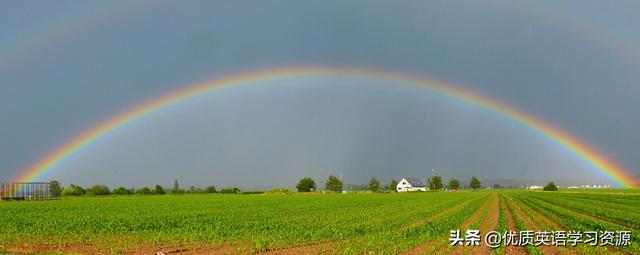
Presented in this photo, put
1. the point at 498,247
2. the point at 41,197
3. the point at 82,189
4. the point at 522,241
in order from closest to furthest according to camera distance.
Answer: the point at 498,247 → the point at 522,241 → the point at 41,197 → the point at 82,189

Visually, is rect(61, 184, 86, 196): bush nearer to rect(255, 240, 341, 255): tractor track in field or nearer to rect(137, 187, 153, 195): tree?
rect(137, 187, 153, 195): tree

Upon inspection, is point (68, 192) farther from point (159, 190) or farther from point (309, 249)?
point (309, 249)

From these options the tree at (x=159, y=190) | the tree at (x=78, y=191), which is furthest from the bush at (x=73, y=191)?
the tree at (x=159, y=190)

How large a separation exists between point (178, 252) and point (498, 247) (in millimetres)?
12000

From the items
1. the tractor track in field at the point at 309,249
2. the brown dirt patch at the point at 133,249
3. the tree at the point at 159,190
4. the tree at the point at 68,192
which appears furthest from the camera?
the tree at the point at 159,190

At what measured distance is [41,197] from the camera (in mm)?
121562

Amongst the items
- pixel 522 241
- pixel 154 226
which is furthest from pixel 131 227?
pixel 522 241

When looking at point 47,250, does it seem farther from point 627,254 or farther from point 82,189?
point 82,189

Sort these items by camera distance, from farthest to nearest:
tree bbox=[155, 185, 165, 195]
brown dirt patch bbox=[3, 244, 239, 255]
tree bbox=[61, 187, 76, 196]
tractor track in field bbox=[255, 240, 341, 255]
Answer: tree bbox=[155, 185, 165, 195] → tree bbox=[61, 187, 76, 196] → brown dirt patch bbox=[3, 244, 239, 255] → tractor track in field bbox=[255, 240, 341, 255]

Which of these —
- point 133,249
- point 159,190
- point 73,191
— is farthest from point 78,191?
point 133,249

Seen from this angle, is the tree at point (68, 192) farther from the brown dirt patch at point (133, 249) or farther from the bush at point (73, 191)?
the brown dirt patch at point (133, 249)

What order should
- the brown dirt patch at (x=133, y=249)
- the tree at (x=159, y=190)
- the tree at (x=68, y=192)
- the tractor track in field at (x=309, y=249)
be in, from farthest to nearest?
the tree at (x=159, y=190)
the tree at (x=68, y=192)
the brown dirt patch at (x=133, y=249)
the tractor track in field at (x=309, y=249)

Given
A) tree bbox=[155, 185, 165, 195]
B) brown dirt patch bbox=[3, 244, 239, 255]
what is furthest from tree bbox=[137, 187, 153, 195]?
brown dirt patch bbox=[3, 244, 239, 255]

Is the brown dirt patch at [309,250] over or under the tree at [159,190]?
over
